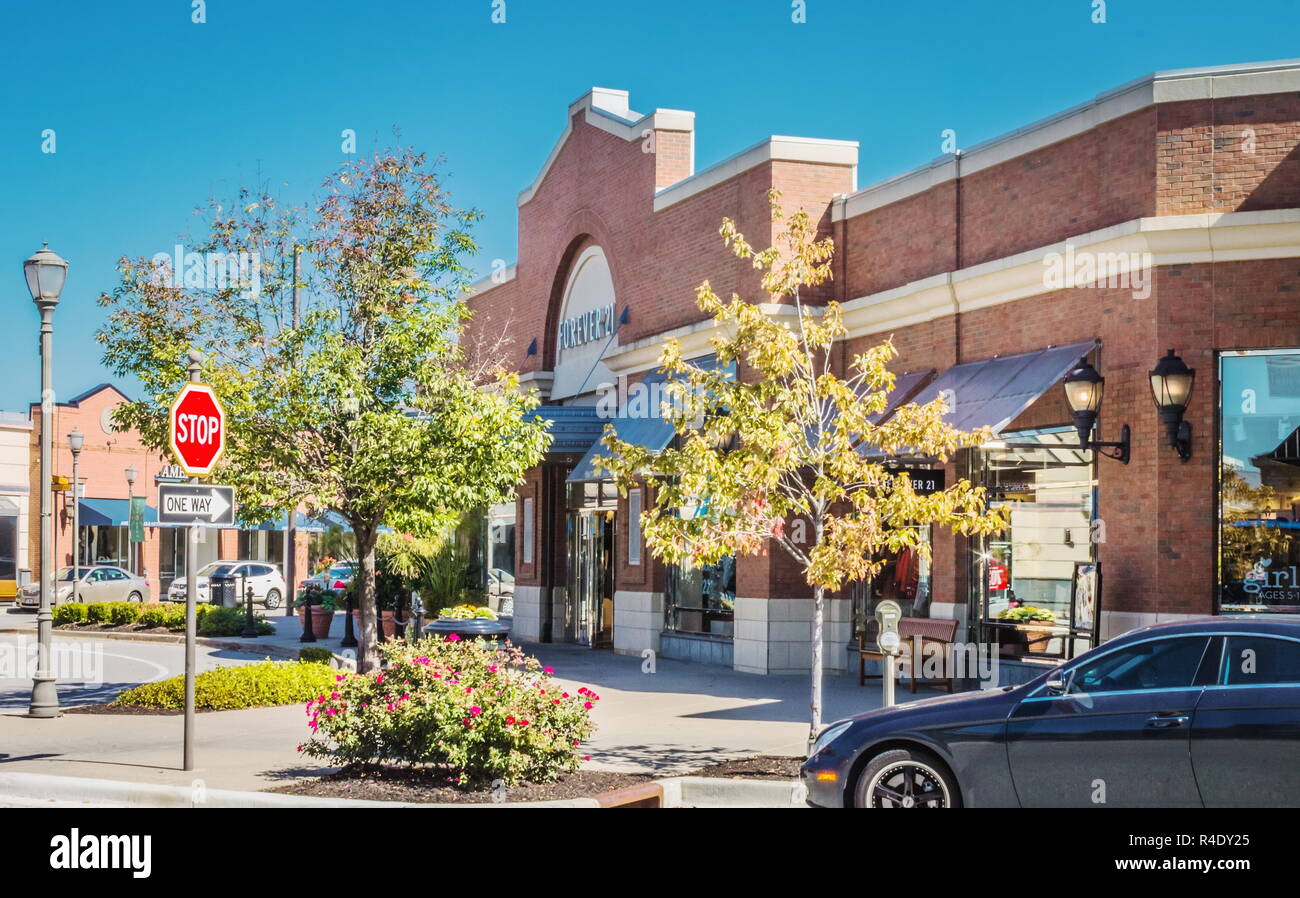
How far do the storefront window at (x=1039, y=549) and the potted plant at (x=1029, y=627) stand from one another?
0.4 inches

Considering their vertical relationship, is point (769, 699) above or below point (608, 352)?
below

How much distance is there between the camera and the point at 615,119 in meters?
23.1

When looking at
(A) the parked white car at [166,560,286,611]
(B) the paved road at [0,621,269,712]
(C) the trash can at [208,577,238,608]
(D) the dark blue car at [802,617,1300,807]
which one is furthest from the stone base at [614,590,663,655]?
(A) the parked white car at [166,560,286,611]

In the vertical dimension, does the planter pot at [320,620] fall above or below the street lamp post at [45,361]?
below

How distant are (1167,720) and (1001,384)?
7658mm

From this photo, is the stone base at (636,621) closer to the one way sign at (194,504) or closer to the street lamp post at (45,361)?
the street lamp post at (45,361)

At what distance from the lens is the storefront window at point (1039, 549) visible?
47.6 ft

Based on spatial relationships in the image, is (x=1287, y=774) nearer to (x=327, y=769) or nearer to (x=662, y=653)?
(x=327, y=769)

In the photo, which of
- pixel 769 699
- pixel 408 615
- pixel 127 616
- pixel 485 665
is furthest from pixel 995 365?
pixel 127 616

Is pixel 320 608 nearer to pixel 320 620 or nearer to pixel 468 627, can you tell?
pixel 320 620

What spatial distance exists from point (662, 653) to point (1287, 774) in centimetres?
1462

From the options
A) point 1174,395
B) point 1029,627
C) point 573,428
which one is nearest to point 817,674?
point 1174,395

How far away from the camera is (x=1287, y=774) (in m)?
7.24

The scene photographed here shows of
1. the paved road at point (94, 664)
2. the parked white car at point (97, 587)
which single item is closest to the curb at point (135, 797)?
the paved road at point (94, 664)
